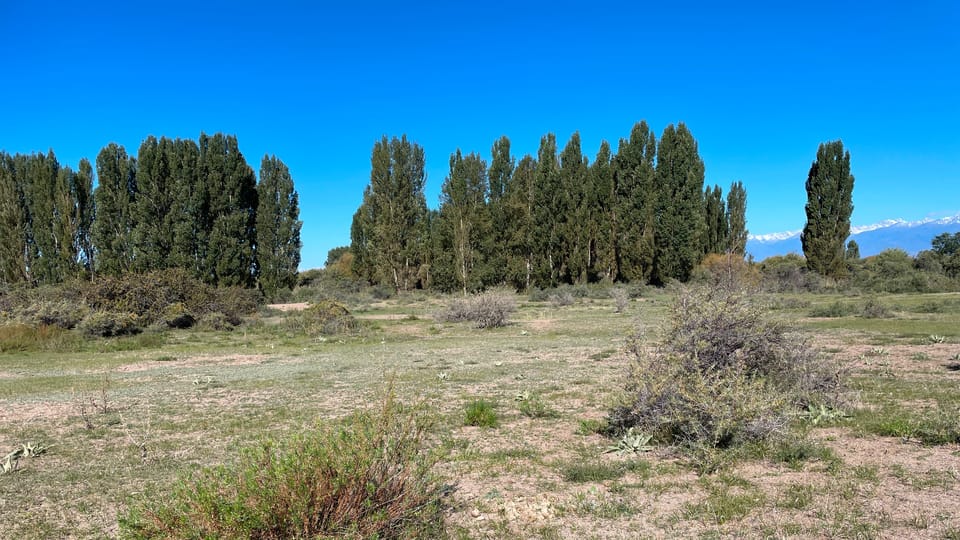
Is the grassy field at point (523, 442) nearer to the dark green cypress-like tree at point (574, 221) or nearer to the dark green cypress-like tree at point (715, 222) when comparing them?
the dark green cypress-like tree at point (574, 221)

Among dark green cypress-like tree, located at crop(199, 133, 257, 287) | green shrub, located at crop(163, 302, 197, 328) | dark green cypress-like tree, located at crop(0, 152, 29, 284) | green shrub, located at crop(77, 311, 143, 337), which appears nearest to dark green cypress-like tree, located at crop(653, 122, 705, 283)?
dark green cypress-like tree, located at crop(199, 133, 257, 287)

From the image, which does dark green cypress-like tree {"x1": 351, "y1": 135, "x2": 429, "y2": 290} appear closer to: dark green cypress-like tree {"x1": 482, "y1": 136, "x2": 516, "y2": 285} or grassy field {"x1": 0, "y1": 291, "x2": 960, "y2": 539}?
dark green cypress-like tree {"x1": 482, "y1": 136, "x2": 516, "y2": 285}

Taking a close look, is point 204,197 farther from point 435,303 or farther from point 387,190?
point 435,303

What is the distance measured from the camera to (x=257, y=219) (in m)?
45.0

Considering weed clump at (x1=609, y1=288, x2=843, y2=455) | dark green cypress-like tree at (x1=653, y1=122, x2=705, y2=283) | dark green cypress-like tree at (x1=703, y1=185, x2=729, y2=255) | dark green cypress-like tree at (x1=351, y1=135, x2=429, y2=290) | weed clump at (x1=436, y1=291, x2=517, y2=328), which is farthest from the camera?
dark green cypress-like tree at (x1=703, y1=185, x2=729, y2=255)

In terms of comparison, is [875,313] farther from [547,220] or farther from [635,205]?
[547,220]

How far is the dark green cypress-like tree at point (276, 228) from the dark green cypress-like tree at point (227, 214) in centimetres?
93

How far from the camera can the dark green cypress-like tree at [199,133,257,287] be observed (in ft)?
135

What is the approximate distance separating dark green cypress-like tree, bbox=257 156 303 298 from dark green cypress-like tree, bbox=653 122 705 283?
28.5m

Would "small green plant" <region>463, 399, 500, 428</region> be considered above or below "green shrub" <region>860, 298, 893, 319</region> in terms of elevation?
below

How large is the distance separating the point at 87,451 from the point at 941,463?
9056 mm

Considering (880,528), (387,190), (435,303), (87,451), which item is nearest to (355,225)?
(387,190)

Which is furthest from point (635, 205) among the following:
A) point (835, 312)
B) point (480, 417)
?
point (480, 417)

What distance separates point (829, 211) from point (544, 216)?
22360 millimetres
